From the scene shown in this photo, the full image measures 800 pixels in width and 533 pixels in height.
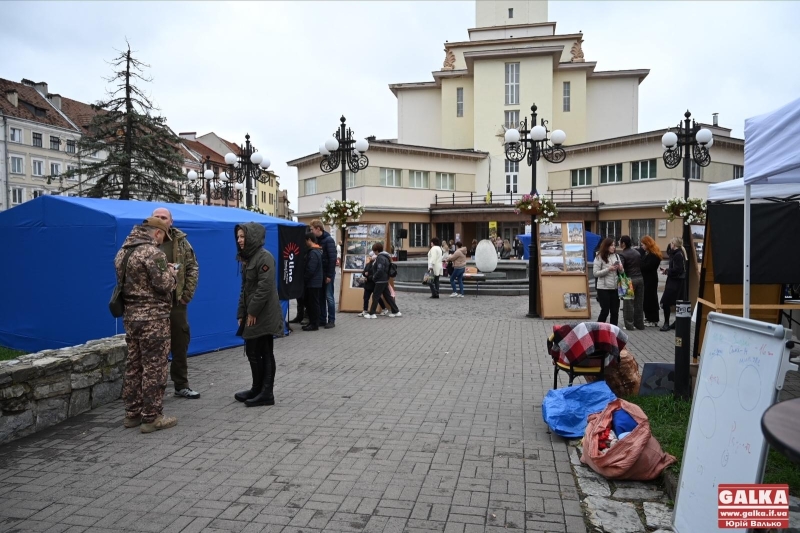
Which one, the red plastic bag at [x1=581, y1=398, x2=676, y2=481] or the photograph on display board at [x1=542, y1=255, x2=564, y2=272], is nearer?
the red plastic bag at [x1=581, y1=398, x2=676, y2=481]

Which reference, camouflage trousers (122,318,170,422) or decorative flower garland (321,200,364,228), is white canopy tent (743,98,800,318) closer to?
camouflage trousers (122,318,170,422)

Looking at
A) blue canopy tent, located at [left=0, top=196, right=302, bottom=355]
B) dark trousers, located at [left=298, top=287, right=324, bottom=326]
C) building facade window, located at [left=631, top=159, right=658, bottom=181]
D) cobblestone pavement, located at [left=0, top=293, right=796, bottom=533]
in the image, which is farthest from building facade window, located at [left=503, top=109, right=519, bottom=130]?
cobblestone pavement, located at [left=0, top=293, right=796, bottom=533]

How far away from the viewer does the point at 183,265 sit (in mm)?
6770

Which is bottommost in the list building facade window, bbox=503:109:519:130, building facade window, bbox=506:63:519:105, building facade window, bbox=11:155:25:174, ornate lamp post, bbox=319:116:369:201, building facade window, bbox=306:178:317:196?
ornate lamp post, bbox=319:116:369:201

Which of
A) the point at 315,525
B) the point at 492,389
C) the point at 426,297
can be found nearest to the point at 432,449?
the point at 315,525

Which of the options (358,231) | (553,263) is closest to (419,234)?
(358,231)

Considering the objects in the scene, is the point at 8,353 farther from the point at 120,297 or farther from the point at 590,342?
the point at 590,342

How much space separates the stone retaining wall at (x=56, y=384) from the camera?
218 inches

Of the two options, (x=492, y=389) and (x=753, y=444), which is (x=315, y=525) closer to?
(x=753, y=444)

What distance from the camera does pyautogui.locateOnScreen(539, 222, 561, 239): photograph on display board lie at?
14.5m

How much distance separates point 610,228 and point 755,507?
139 feet

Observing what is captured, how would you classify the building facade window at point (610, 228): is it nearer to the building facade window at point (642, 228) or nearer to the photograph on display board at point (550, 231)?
the building facade window at point (642, 228)

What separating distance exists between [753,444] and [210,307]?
8639mm

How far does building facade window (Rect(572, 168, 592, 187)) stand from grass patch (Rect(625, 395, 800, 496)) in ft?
133
